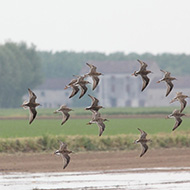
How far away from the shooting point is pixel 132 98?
19562 centimetres

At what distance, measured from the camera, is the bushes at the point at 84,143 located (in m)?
46.6

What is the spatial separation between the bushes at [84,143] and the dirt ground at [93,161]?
1.16 m

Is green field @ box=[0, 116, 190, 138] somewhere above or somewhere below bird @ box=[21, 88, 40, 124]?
above

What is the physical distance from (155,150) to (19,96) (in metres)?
123

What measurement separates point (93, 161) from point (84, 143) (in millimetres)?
5524

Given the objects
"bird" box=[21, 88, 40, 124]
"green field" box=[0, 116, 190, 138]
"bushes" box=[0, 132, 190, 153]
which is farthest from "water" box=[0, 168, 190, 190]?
"green field" box=[0, 116, 190, 138]

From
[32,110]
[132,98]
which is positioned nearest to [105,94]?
[132,98]

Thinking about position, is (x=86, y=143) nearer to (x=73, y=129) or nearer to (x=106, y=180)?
(x=106, y=180)

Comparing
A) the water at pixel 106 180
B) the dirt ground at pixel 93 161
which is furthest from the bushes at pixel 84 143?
the water at pixel 106 180

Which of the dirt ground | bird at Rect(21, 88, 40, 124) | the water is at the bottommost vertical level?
bird at Rect(21, 88, 40, 124)

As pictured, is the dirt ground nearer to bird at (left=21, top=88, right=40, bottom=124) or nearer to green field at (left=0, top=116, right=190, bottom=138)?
green field at (left=0, top=116, right=190, bottom=138)

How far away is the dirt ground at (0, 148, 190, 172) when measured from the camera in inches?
1571

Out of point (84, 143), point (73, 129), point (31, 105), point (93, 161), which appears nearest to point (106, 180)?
point (93, 161)

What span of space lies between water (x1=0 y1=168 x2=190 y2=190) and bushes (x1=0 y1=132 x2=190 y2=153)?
8983mm
